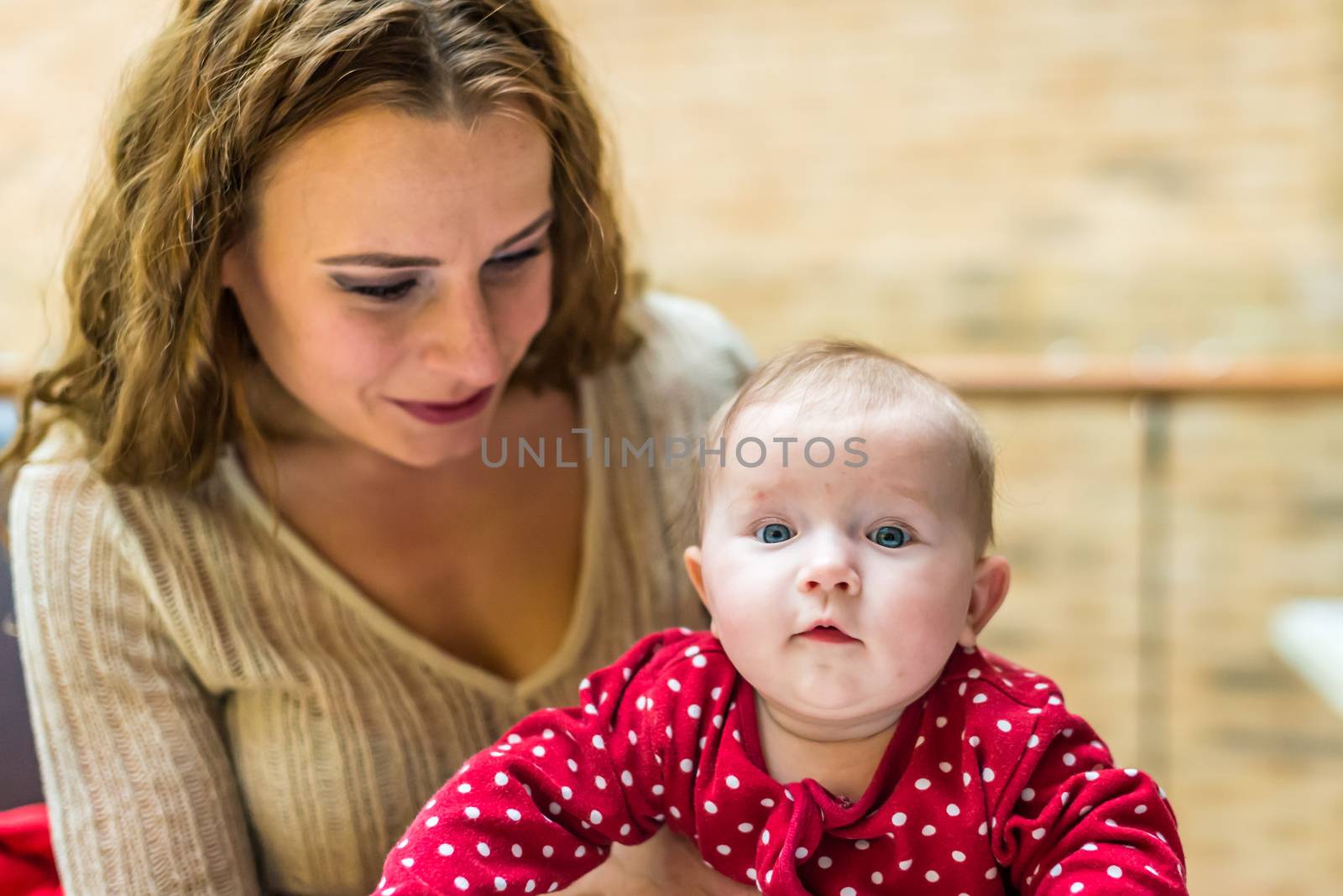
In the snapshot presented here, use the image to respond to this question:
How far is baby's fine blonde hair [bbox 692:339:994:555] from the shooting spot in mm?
1028

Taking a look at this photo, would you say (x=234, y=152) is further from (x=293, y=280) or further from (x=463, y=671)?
(x=463, y=671)

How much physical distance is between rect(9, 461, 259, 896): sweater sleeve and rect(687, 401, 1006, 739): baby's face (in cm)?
60

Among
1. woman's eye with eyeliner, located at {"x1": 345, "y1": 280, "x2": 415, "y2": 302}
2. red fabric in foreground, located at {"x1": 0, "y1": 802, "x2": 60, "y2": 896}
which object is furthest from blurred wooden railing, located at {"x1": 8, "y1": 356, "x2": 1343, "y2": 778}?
woman's eye with eyeliner, located at {"x1": 345, "y1": 280, "x2": 415, "y2": 302}

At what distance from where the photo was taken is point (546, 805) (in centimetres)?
105

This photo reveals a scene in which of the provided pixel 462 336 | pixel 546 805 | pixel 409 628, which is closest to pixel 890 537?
pixel 546 805

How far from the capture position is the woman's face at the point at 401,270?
1.18m

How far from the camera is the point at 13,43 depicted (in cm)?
371

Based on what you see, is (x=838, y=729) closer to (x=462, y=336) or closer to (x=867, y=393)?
(x=867, y=393)

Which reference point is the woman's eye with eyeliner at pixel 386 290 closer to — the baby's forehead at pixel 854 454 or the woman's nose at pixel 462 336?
the woman's nose at pixel 462 336

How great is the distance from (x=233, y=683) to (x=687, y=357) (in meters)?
0.65

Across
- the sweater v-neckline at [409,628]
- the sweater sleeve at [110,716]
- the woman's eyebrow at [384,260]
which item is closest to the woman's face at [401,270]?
the woman's eyebrow at [384,260]

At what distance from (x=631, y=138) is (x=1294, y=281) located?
167 centimetres

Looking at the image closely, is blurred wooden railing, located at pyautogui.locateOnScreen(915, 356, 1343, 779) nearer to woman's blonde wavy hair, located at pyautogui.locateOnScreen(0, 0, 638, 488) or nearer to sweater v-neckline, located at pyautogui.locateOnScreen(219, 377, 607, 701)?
sweater v-neckline, located at pyautogui.locateOnScreen(219, 377, 607, 701)

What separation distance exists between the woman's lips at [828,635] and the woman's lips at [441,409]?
1.67ft
